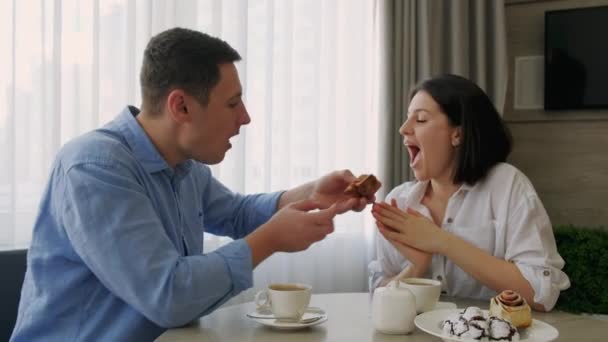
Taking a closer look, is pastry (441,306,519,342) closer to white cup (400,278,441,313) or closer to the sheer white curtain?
white cup (400,278,441,313)

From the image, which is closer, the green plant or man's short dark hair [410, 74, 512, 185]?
man's short dark hair [410, 74, 512, 185]

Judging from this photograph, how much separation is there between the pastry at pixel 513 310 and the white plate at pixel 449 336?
0.07ft

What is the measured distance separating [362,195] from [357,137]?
146cm

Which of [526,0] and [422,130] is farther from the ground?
[526,0]

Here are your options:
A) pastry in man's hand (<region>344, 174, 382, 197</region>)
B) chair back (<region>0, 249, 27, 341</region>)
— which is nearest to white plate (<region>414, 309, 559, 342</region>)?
pastry in man's hand (<region>344, 174, 382, 197</region>)

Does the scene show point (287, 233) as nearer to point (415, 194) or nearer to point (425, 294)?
point (425, 294)

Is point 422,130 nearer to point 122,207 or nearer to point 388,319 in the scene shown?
point 388,319

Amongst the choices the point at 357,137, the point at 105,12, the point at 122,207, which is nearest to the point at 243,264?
the point at 122,207

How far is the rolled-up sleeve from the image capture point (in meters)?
1.64

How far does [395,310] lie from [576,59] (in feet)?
8.16

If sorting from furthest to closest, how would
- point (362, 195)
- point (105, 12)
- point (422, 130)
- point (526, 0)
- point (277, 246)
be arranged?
point (526, 0) < point (105, 12) < point (422, 130) < point (362, 195) < point (277, 246)

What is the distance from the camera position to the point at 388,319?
133cm

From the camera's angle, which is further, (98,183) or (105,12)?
(105,12)

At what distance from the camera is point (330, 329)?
1.39 metres
